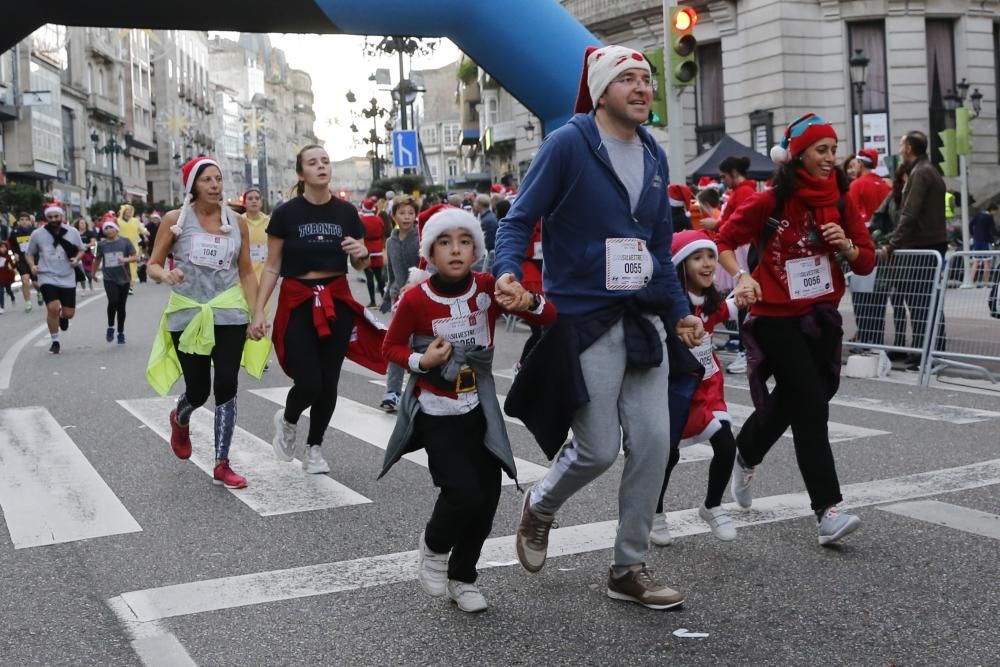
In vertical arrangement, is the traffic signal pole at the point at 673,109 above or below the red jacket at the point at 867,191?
above

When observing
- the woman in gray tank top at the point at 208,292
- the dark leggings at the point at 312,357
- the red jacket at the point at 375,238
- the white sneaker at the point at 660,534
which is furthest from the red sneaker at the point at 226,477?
the red jacket at the point at 375,238

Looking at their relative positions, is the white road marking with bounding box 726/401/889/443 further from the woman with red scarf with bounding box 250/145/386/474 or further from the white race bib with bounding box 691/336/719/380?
the woman with red scarf with bounding box 250/145/386/474

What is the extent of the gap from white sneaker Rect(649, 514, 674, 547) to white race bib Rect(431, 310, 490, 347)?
52.8 inches

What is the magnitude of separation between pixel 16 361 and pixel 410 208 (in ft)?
16.6

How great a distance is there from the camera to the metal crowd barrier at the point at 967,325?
34.7 ft

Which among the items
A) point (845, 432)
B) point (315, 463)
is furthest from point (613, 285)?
point (845, 432)

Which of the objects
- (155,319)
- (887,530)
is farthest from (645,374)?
(155,319)

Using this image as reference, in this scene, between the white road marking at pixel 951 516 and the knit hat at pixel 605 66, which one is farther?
the white road marking at pixel 951 516

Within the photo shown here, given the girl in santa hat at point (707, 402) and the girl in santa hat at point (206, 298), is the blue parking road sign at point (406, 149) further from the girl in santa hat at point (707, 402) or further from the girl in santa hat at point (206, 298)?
the girl in santa hat at point (707, 402)

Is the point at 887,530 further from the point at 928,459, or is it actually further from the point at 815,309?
the point at 928,459

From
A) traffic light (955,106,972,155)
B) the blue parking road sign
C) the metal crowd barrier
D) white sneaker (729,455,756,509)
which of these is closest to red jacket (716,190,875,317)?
white sneaker (729,455,756,509)

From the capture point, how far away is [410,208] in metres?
13.3

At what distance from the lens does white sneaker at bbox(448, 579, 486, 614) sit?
4.51 metres

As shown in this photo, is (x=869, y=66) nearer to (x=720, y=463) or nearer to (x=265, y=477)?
(x=265, y=477)
